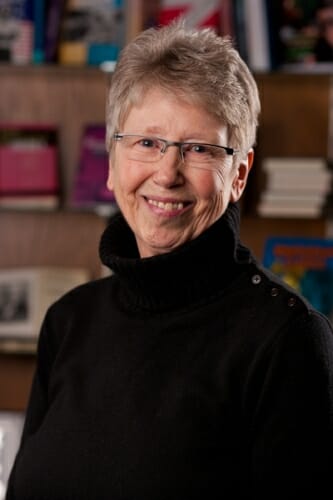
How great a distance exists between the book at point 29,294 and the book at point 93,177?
0.29 m

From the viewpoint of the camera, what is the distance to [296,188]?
3.52 meters

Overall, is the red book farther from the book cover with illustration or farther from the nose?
the nose

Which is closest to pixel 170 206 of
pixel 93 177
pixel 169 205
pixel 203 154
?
pixel 169 205

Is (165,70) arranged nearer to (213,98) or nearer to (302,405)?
(213,98)

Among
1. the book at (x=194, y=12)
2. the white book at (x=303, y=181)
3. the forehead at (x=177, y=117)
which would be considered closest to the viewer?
the forehead at (x=177, y=117)

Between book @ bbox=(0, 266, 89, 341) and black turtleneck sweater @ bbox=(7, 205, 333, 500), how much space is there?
1.97 meters

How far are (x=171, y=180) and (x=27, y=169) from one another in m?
2.27

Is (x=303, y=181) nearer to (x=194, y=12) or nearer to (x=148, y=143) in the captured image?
(x=194, y=12)

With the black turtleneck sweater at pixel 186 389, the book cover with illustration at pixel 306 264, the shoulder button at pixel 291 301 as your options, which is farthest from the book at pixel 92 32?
the shoulder button at pixel 291 301

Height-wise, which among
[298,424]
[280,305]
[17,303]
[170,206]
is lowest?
[17,303]

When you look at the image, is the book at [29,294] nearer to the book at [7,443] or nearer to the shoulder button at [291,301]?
the book at [7,443]

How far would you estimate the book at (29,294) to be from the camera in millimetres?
3670

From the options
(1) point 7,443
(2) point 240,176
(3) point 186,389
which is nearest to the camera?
(3) point 186,389

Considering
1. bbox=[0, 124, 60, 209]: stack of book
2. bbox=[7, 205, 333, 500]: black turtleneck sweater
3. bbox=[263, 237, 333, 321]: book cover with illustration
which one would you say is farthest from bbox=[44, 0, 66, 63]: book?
bbox=[7, 205, 333, 500]: black turtleneck sweater
